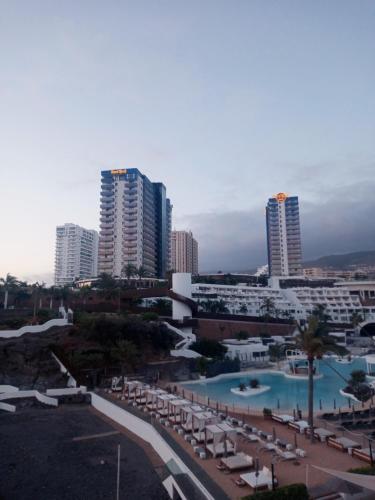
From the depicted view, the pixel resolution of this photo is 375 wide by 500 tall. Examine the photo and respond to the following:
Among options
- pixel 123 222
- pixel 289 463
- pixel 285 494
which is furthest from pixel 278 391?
pixel 123 222

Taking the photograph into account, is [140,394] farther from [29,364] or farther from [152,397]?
[29,364]

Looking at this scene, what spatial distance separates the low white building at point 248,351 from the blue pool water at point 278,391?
883cm

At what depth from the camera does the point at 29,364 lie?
125ft

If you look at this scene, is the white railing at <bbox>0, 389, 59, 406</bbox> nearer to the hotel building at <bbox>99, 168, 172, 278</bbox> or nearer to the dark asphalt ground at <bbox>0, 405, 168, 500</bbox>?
the dark asphalt ground at <bbox>0, 405, 168, 500</bbox>

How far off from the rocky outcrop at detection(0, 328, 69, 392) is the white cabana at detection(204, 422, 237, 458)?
22392 mm

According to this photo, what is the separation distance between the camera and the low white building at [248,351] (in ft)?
179

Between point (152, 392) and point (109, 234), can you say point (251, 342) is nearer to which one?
point (152, 392)

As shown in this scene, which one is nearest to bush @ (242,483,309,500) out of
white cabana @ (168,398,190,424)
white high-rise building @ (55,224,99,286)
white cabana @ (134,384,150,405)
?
white cabana @ (168,398,190,424)

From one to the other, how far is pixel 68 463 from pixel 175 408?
24.8ft

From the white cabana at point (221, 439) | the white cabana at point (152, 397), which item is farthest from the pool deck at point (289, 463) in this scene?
the white cabana at point (152, 397)

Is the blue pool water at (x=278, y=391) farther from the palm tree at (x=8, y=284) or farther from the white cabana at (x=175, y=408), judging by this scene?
the palm tree at (x=8, y=284)

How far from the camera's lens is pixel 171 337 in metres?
50.6

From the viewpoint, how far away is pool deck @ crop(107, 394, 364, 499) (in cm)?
1402

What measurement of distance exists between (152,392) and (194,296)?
6112 centimetres
